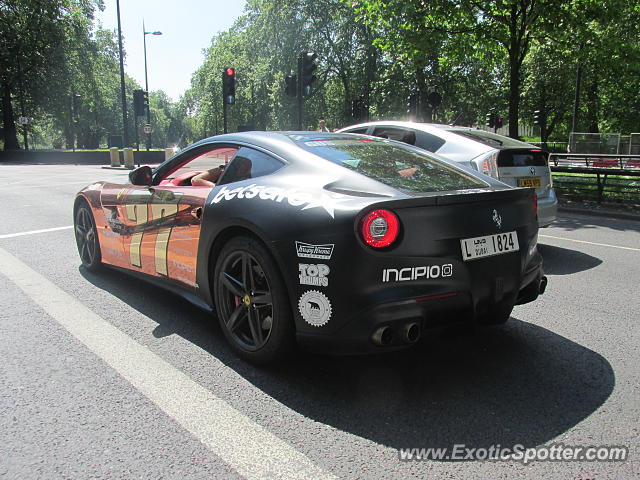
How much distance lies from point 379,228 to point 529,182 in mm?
4627

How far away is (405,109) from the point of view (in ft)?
128

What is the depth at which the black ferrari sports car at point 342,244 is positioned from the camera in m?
2.56

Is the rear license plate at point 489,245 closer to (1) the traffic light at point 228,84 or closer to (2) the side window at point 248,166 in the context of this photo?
(2) the side window at point 248,166

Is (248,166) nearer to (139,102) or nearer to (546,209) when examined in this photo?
(546,209)

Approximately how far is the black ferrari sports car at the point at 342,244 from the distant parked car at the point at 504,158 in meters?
2.95

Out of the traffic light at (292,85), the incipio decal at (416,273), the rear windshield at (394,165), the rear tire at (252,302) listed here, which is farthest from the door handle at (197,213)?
the traffic light at (292,85)

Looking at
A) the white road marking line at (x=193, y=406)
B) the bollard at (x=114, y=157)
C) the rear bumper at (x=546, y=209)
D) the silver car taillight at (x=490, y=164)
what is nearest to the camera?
the white road marking line at (x=193, y=406)

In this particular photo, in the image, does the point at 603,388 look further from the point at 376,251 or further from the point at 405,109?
A: the point at 405,109

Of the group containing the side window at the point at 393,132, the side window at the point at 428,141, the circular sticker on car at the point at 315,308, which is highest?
the side window at the point at 393,132

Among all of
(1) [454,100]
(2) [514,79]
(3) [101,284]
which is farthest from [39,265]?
(1) [454,100]

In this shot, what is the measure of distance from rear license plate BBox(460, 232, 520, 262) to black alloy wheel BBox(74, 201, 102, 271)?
362 centimetres

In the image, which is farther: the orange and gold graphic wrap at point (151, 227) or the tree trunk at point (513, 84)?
the tree trunk at point (513, 84)

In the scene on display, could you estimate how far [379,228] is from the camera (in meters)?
2.56

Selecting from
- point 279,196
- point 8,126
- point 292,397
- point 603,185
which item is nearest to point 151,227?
point 279,196
